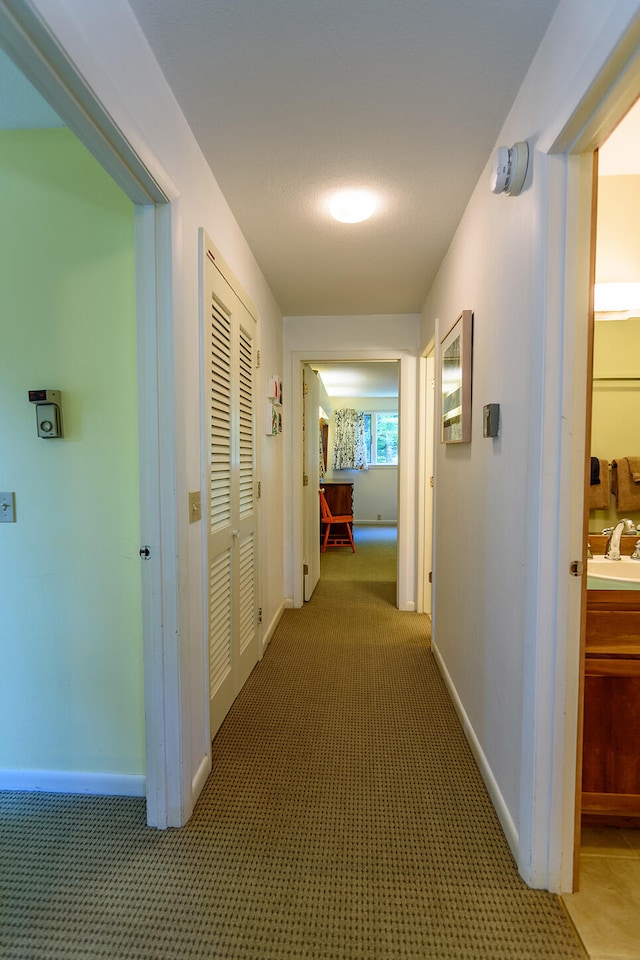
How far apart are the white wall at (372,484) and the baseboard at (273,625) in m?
4.57

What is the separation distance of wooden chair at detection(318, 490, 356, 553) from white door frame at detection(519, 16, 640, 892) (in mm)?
4390

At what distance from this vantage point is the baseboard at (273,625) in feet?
9.13

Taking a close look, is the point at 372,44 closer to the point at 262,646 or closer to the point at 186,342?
the point at 186,342

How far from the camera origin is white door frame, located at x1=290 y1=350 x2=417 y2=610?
11.2 ft

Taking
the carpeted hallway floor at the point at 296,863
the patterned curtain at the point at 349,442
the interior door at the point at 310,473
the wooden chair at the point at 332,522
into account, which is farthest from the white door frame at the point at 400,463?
the patterned curtain at the point at 349,442

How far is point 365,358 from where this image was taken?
11.4 feet

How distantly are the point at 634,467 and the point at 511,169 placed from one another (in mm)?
1248

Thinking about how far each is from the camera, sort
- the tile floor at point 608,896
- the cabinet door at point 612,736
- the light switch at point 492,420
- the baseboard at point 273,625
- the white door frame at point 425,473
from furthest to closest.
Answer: the white door frame at point 425,473 < the baseboard at point 273,625 < the light switch at point 492,420 < the cabinet door at point 612,736 < the tile floor at point 608,896

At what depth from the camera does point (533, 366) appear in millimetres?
1189

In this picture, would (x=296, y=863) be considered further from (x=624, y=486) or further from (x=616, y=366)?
(x=616, y=366)

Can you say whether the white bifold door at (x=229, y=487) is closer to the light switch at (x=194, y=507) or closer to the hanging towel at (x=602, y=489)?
the light switch at (x=194, y=507)

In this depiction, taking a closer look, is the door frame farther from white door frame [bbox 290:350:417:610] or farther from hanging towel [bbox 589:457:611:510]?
white door frame [bbox 290:350:417:610]

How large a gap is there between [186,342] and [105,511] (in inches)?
25.1

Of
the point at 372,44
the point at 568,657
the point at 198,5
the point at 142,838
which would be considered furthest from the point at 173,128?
the point at 142,838
